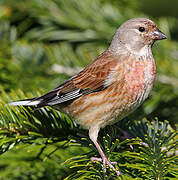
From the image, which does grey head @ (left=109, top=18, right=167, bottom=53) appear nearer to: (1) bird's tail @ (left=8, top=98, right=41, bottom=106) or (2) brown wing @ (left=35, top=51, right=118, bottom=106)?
(2) brown wing @ (left=35, top=51, right=118, bottom=106)

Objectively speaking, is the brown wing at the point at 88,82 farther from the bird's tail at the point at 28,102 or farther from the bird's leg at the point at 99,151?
the bird's leg at the point at 99,151

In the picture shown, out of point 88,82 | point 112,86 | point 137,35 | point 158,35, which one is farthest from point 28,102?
point 158,35

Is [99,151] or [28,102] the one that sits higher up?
[28,102]

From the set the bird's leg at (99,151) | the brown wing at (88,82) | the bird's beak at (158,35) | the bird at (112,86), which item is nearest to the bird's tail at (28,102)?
the bird at (112,86)

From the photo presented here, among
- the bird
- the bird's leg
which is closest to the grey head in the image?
the bird

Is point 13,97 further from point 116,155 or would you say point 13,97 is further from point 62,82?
point 116,155

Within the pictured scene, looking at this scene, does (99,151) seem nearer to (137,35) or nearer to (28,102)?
(28,102)

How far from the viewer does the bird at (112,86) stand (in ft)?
7.86

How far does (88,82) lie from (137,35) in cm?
59

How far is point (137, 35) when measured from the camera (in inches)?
105

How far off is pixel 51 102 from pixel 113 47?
0.77 metres

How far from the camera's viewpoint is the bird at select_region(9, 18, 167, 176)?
2395mm

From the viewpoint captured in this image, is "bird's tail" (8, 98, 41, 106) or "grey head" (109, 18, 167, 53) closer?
"bird's tail" (8, 98, 41, 106)

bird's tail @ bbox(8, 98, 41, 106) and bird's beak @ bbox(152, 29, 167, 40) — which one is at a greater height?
bird's beak @ bbox(152, 29, 167, 40)
